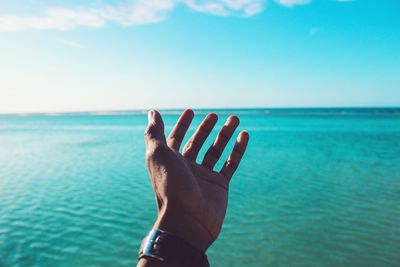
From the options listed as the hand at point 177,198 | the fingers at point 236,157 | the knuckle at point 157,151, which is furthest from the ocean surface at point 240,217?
the knuckle at point 157,151

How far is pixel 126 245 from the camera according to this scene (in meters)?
8.61

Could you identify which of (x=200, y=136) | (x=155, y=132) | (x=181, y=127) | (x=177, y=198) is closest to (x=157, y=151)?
(x=155, y=132)

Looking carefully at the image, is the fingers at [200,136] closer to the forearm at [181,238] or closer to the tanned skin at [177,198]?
the tanned skin at [177,198]

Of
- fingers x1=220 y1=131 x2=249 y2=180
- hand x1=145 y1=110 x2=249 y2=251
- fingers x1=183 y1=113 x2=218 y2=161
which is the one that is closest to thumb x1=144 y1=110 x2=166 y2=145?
hand x1=145 y1=110 x2=249 y2=251

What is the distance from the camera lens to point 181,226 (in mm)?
2512

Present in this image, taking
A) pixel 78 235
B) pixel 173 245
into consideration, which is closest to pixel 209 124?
pixel 173 245

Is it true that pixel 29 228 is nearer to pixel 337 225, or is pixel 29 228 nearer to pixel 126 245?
pixel 126 245

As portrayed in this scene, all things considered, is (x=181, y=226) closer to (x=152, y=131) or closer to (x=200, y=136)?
(x=152, y=131)

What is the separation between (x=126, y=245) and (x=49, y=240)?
2.13m

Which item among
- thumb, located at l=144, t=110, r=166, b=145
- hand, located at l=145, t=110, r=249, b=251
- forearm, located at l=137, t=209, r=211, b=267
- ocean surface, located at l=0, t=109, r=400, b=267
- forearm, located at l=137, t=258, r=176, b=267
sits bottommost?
ocean surface, located at l=0, t=109, r=400, b=267

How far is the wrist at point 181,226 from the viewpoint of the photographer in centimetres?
249

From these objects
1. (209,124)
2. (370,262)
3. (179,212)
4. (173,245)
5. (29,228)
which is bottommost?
(29,228)

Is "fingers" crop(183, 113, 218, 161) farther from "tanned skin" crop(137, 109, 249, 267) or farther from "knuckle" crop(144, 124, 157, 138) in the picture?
"knuckle" crop(144, 124, 157, 138)

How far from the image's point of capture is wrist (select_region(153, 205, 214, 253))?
2486mm
